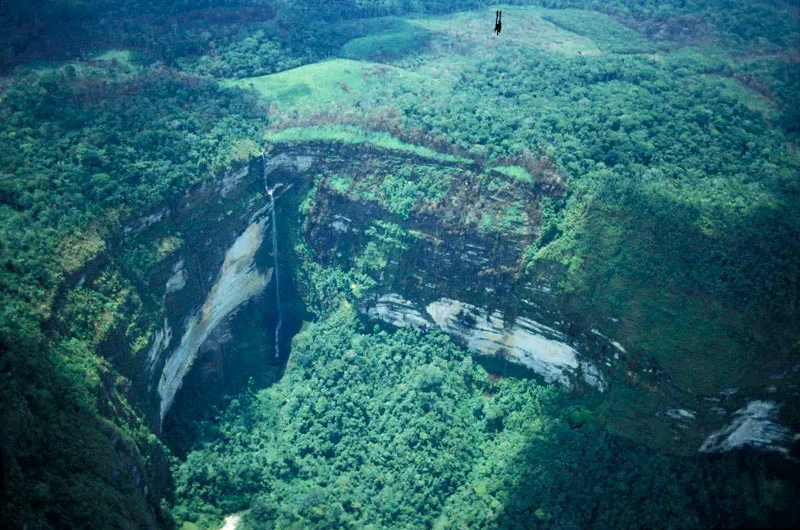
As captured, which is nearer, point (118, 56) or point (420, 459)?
point (420, 459)

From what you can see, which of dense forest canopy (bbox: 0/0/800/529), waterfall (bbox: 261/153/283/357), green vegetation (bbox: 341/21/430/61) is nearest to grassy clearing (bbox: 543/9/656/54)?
dense forest canopy (bbox: 0/0/800/529)

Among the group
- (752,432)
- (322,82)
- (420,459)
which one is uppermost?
(322,82)

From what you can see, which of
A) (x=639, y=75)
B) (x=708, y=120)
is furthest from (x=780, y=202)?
(x=639, y=75)

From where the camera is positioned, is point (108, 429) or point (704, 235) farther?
point (704, 235)

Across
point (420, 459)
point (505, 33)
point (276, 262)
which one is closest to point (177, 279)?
point (276, 262)

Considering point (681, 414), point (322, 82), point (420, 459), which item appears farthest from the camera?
point (322, 82)

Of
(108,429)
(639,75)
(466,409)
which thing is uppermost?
(639,75)

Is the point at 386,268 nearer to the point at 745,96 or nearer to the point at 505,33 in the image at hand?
the point at 745,96

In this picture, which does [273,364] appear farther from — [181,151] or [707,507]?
[707,507]
